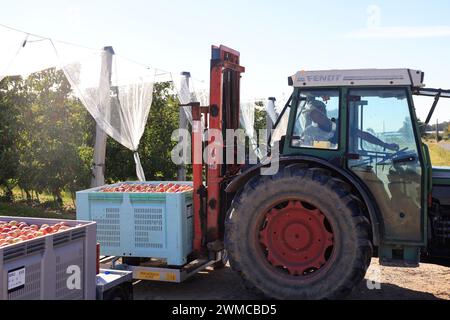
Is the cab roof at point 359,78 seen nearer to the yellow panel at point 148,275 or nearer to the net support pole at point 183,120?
the yellow panel at point 148,275

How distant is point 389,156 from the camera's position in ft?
15.9

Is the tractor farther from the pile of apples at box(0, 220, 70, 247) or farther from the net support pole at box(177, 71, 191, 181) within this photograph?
the net support pole at box(177, 71, 191, 181)

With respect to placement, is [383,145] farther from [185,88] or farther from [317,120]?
[185,88]

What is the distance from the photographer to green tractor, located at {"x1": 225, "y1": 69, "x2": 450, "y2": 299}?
474 cm

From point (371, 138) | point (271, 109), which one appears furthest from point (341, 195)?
point (271, 109)

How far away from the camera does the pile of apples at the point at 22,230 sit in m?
3.56

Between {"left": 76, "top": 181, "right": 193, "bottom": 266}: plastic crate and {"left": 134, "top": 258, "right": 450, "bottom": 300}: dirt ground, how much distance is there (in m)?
0.43

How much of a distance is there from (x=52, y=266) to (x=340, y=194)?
2.60 m

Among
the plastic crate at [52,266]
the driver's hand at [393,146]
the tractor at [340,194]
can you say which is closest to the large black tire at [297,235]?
the tractor at [340,194]

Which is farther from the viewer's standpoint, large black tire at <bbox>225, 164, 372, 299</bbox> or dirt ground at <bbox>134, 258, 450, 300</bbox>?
dirt ground at <bbox>134, 258, 450, 300</bbox>

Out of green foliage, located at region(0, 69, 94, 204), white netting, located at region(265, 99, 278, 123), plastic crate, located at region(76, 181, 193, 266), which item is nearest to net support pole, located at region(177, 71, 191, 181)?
green foliage, located at region(0, 69, 94, 204)
